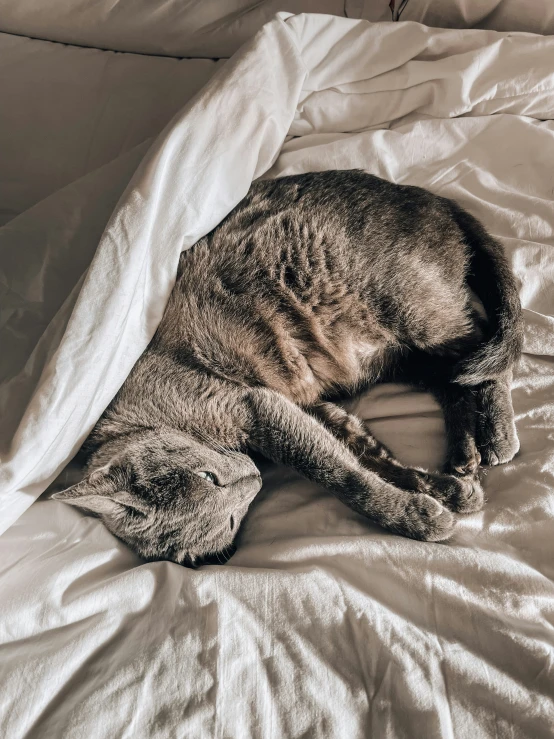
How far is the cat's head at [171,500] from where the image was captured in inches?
44.1

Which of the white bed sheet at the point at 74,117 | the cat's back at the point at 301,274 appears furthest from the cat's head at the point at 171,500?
the white bed sheet at the point at 74,117

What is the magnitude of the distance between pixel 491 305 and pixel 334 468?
568 millimetres

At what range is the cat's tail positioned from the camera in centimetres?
116

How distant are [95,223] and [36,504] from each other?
71cm

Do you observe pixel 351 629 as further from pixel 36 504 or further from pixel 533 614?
pixel 36 504

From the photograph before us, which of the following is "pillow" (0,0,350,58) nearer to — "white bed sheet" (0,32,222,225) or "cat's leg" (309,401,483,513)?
"white bed sheet" (0,32,222,225)

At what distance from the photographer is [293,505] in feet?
3.82

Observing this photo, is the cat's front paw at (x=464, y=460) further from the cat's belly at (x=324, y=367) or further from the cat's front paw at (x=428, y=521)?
the cat's belly at (x=324, y=367)

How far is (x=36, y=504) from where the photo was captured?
1.09 m

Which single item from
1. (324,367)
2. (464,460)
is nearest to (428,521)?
(464,460)

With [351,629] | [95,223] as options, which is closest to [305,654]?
[351,629]

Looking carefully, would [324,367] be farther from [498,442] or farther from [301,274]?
[498,442]

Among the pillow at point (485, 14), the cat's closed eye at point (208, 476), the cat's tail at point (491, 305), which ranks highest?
the pillow at point (485, 14)

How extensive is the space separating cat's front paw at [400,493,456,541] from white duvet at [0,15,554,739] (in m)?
0.03
